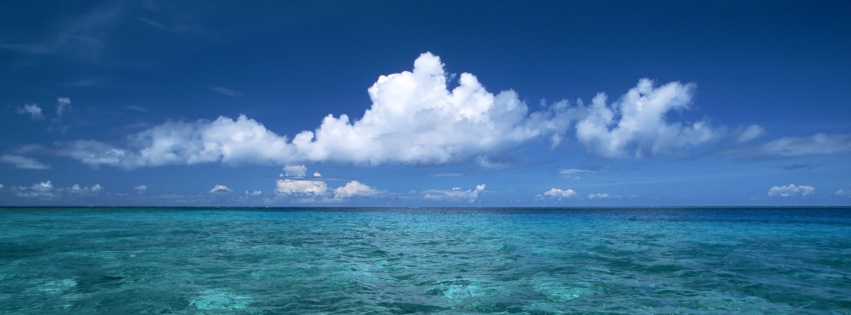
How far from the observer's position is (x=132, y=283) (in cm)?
1294

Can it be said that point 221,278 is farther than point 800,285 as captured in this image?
Yes

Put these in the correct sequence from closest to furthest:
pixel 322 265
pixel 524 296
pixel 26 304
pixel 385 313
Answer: pixel 385 313 → pixel 26 304 → pixel 524 296 → pixel 322 265

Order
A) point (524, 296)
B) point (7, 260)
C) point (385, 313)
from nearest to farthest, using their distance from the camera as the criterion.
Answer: point (385, 313) < point (524, 296) < point (7, 260)

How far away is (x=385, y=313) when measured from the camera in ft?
31.6

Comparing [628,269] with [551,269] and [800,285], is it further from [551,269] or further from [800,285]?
[800,285]

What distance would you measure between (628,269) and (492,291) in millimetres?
6836

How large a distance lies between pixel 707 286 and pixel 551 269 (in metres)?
4.87

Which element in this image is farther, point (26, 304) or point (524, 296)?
point (524, 296)

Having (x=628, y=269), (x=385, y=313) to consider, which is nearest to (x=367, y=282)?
(x=385, y=313)

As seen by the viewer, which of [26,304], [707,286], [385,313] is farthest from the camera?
[707,286]

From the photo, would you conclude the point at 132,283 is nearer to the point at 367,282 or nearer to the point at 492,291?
the point at 367,282

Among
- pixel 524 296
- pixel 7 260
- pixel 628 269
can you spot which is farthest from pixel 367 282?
pixel 7 260

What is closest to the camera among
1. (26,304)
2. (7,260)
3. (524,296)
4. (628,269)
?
(26,304)

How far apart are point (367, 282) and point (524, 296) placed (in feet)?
16.2
